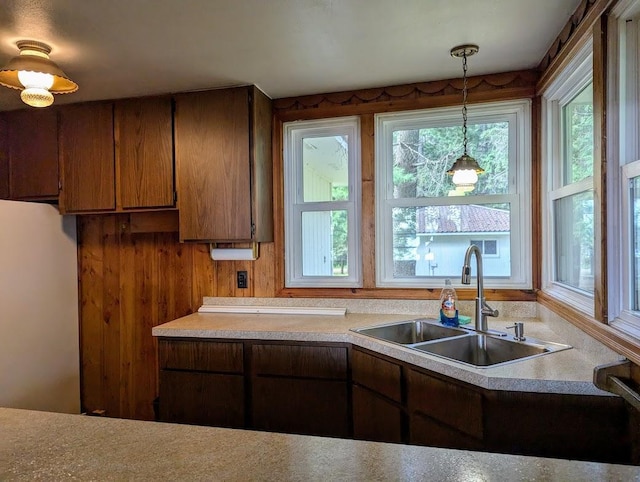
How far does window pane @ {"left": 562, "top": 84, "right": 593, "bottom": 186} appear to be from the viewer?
1.80 metres

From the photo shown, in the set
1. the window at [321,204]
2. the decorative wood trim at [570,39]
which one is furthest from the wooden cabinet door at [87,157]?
the decorative wood trim at [570,39]

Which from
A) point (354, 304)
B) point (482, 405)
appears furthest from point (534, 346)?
point (354, 304)

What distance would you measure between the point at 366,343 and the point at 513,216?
3.89 feet

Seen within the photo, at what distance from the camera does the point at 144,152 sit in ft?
8.85

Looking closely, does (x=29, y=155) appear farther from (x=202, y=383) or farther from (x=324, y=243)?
(x=324, y=243)

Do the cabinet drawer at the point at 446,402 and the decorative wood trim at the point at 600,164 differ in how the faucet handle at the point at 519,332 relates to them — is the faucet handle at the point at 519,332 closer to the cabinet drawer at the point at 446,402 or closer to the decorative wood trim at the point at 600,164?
the decorative wood trim at the point at 600,164

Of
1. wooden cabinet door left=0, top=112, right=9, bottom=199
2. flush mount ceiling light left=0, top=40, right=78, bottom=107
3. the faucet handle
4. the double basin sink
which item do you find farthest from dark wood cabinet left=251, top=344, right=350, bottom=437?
wooden cabinet door left=0, top=112, right=9, bottom=199

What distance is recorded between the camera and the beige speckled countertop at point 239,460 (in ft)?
2.56

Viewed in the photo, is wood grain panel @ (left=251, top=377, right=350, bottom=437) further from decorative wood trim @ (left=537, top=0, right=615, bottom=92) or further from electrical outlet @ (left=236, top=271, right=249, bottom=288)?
decorative wood trim @ (left=537, top=0, right=615, bottom=92)

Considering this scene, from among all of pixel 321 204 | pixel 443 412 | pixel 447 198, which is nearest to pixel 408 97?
pixel 447 198

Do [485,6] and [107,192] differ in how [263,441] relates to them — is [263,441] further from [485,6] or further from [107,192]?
[107,192]

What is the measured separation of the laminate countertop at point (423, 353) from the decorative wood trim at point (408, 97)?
50.3 inches

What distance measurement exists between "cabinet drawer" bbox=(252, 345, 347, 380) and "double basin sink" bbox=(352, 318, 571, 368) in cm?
19

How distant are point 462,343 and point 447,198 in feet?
2.97
